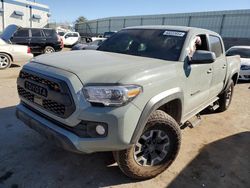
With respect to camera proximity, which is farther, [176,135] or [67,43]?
[67,43]

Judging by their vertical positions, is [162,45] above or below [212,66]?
above

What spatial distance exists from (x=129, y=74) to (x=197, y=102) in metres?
1.78

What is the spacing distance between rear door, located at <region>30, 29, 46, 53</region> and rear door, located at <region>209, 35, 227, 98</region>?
430 inches

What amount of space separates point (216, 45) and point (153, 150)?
9.19 feet

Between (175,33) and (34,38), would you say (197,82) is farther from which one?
(34,38)

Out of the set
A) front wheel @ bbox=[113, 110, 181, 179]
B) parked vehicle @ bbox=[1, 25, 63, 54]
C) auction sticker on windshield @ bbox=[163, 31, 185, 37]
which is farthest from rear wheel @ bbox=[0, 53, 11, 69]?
front wheel @ bbox=[113, 110, 181, 179]

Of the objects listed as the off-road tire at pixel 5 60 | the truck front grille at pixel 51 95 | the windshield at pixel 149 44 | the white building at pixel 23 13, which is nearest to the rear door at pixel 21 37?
the off-road tire at pixel 5 60

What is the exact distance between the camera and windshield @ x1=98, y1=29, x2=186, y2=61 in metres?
3.52

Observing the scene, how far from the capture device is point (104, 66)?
2830 millimetres

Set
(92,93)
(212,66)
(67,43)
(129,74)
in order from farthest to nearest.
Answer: (67,43)
(212,66)
(129,74)
(92,93)

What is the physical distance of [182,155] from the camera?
12.2ft

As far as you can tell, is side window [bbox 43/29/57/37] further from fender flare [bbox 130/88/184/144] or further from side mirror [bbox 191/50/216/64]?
fender flare [bbox 130/88/184/144]

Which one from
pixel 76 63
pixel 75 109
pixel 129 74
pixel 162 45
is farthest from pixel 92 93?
pixel 162 45

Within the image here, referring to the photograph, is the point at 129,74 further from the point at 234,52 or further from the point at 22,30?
the point at 22,30
